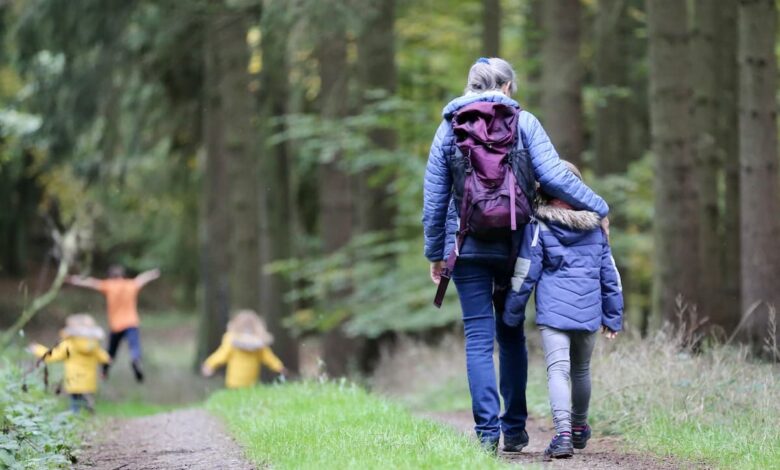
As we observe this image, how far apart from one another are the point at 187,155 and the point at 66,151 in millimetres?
4085

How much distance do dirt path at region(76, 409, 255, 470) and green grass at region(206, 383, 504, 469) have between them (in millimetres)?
141

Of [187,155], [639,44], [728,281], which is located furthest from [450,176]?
[187,155]

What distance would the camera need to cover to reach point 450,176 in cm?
639

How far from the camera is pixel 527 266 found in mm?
6422

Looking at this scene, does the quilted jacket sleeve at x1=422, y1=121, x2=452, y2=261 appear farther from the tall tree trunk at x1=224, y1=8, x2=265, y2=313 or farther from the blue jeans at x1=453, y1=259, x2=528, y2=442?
the tall tree trunk at x1=224, y1=8, x2=265, y2=313

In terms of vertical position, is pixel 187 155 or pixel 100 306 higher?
pixel 187 155

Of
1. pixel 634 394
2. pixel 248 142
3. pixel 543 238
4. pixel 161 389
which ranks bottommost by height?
pixel 161 389

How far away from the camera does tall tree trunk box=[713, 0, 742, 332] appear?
577 inches

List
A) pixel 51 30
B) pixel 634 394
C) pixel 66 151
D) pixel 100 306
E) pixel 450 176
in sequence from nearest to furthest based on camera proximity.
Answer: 1. pixel 450 176
2. pixel 634 394
3. pixel 51 30
4. pixel 66 151
5. pixel 100 306

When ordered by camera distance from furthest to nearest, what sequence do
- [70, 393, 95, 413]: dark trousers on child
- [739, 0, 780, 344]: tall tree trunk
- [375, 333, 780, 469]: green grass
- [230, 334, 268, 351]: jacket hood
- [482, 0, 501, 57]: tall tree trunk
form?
[482, 0, 501, 57]: tall tree trunk < [230, 334, 268, 351]: jacket hood < [70, 393, 95, 413]: dark trousers on child < [739, 0, 780, 344]: tall tree trunk < [375, 333, 780, 469]: green grass

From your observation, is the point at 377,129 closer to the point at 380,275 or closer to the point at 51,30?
the point at 380,275

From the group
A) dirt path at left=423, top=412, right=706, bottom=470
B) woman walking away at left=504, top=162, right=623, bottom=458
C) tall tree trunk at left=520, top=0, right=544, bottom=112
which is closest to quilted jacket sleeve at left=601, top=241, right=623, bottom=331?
woman walking away at left=504, top=162, right=623, bottom=458

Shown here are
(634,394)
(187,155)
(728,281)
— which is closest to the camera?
(634,394)

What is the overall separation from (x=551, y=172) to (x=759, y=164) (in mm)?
4340
